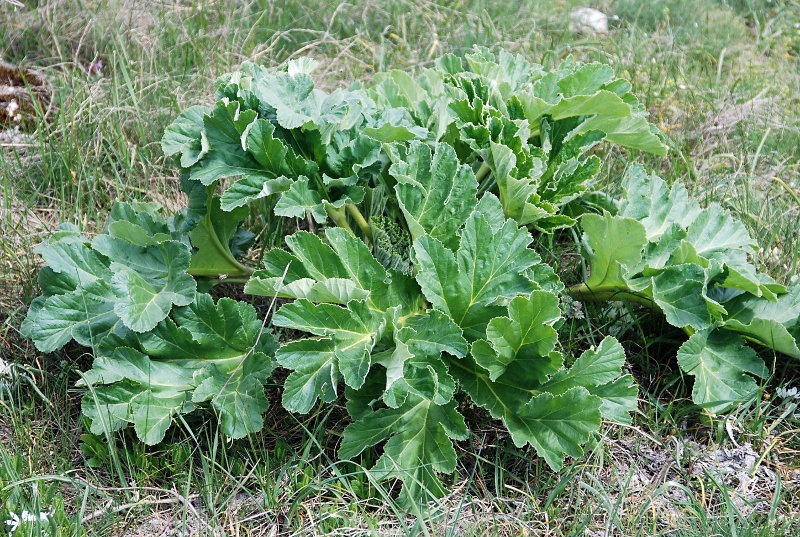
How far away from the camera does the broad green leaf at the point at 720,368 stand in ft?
7.27

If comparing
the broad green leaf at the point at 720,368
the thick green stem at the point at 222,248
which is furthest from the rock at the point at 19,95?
the broad green leaf at the point at 720,368

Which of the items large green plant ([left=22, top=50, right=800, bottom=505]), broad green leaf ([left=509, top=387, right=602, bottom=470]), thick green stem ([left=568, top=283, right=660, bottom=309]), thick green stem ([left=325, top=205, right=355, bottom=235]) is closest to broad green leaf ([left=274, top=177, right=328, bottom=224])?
large green plant ([left=22, top=50, right=800, bottom=505])

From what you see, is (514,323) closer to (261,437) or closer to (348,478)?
(348,478)

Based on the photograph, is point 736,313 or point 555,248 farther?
point 555,248

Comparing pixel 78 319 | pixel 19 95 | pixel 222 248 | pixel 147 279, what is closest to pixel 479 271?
pixel 222 248

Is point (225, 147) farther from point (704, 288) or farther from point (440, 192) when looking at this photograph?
point (704, 288)

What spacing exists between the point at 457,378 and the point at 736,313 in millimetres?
943

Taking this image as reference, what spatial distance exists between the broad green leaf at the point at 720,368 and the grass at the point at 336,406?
0.10m

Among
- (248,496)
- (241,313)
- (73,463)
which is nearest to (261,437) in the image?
(248,496)

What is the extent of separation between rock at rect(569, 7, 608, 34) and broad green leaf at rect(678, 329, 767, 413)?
269cm

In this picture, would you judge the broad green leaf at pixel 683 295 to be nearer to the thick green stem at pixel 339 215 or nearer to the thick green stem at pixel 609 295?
the thick green stem at pixel 609 295

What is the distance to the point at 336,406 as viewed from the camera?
7.39 ft

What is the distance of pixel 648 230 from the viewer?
247cm

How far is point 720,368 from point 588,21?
10.1 ft
